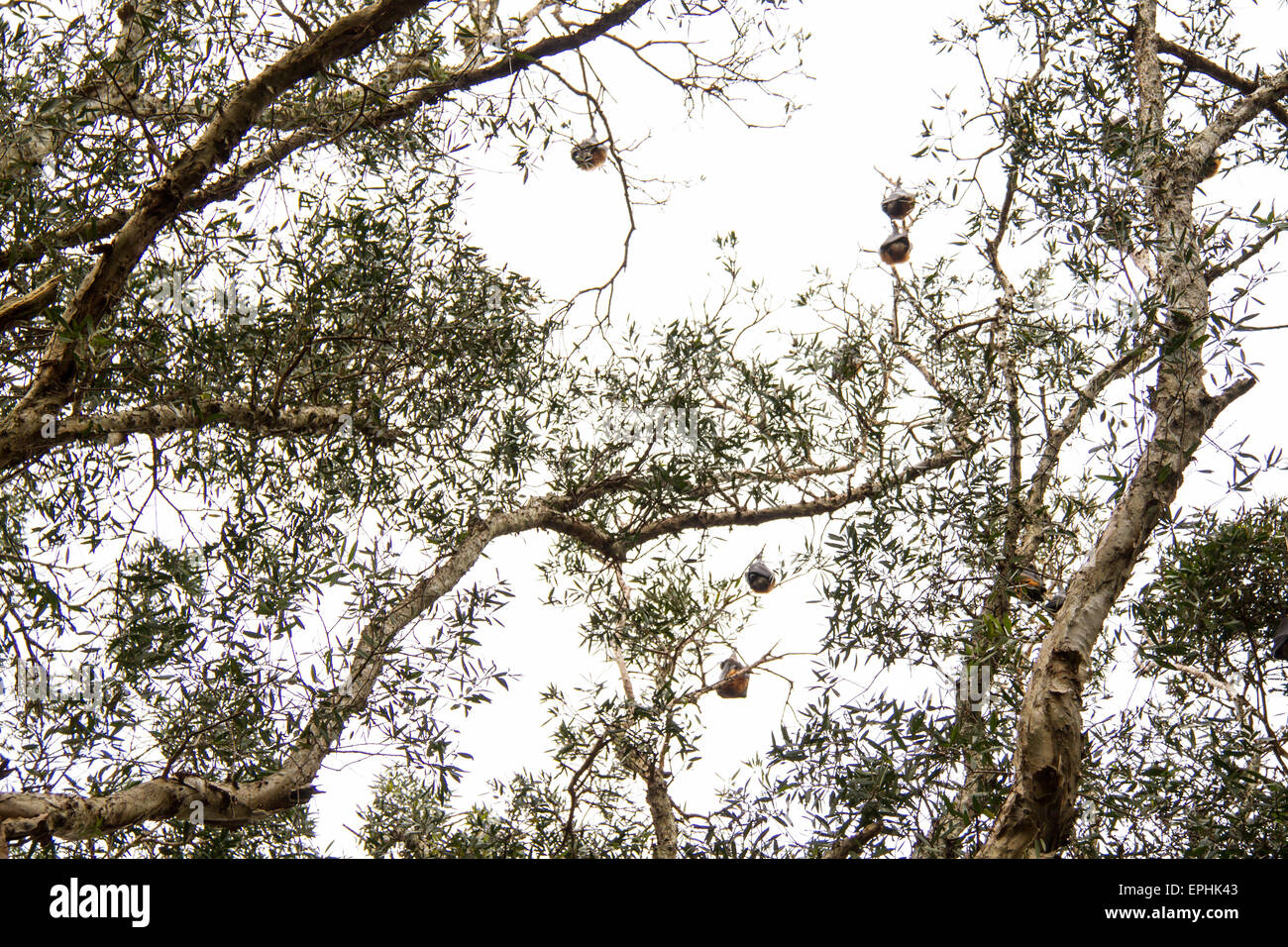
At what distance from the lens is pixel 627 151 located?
4.92 metres

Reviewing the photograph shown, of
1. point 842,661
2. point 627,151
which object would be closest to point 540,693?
point 842,661

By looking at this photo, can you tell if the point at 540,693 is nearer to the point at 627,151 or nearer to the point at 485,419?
the point at 485,419

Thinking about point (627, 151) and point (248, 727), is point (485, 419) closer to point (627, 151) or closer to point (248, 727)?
point (627, 151)

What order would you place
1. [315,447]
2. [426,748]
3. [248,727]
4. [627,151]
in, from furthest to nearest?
1. [627,151]
2. [315,447]
3. [426,748]
4. [248,727]

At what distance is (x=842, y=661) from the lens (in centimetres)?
382

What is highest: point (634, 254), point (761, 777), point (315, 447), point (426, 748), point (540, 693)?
point (634, 254)

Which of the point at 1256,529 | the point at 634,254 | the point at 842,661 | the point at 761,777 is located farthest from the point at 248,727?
the point at 1256,529

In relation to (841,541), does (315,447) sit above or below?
above

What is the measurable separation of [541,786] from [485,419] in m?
2.30
